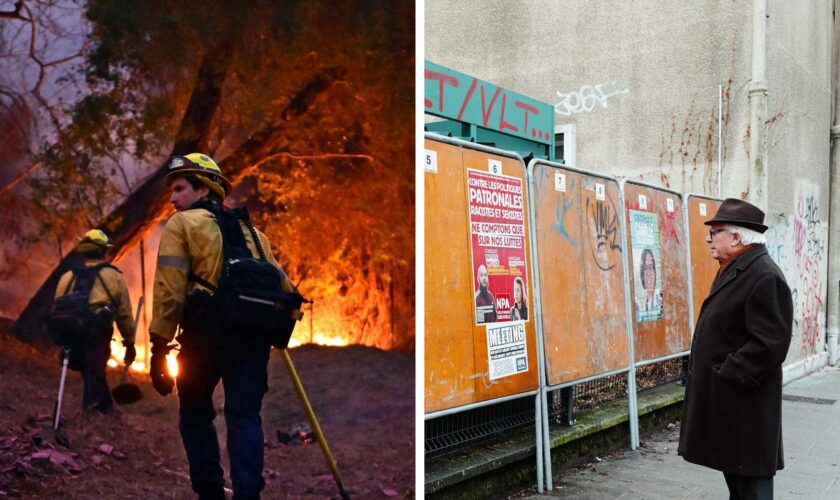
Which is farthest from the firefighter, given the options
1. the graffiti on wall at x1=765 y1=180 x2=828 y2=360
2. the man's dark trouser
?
the graffiti on wall at x1=765 y1=180 x2=828 y2=360

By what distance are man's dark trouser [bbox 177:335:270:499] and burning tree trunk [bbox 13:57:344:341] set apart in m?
0.44

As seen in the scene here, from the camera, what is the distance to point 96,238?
8.64 ft

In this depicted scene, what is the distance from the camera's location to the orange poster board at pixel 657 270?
22.4 feet

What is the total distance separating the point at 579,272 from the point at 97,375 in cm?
380

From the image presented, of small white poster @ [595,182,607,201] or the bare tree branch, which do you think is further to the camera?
small white poster @ [595,182,607,201]

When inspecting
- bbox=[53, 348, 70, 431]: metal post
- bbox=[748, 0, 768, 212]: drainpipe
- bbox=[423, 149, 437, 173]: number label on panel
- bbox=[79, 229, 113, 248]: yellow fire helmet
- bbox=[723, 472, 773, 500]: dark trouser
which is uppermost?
bbox=[748, 0, 768, 212]: drainpipe

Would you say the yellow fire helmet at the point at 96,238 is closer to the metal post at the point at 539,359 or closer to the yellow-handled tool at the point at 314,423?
the yellow-handled tool at the point at 314,423

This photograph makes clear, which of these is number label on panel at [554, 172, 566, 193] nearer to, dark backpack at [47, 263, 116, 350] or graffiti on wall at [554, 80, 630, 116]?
dark backpack at [47, 263, 116, 350]

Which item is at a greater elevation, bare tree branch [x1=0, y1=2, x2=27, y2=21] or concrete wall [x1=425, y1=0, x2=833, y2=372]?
concrete wall [x1=425, y1=0, x2=833, y2=372]

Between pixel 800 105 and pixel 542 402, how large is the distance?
7912 millimetres

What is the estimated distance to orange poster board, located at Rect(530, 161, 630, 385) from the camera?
5.30 m

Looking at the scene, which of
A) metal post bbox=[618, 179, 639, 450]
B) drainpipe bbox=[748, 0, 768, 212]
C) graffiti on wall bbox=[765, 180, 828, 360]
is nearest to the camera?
metal post bbox=[618, 179, 639, 450]

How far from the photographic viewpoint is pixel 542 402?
5.19m

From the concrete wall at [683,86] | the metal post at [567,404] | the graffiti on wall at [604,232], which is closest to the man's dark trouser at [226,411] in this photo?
the metal post at [567,404]
